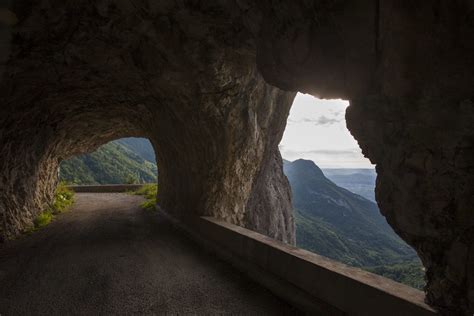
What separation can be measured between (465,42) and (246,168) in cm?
819

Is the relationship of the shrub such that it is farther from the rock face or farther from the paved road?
the paved road

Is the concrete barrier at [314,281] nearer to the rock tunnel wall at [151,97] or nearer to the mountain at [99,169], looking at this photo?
the rock tunnel wall at [151,97]

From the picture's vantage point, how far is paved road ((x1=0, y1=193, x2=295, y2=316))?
4.35 m

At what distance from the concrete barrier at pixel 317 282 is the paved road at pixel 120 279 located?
10.7 inches

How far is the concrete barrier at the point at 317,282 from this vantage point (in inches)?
127

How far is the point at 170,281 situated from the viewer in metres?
5.32

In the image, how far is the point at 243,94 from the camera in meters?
8.55

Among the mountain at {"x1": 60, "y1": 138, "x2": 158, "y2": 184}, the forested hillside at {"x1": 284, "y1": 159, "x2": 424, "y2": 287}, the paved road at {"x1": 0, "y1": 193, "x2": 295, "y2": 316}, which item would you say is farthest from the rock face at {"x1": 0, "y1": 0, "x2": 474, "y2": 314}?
the forested hillside at {"x1": 284, "y1": 159, "x2": 424, "y2": 287}

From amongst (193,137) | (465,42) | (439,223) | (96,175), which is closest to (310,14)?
(465,42)

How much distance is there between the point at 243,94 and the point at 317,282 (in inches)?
233

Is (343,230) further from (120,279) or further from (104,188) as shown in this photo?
(120,279)

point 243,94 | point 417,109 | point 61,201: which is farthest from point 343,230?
point 417,109

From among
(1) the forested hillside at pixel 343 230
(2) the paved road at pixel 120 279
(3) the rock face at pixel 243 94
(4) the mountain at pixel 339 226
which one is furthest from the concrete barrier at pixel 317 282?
(4) the mountain at pixel 339 226

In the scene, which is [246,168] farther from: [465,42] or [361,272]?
[465,42]
